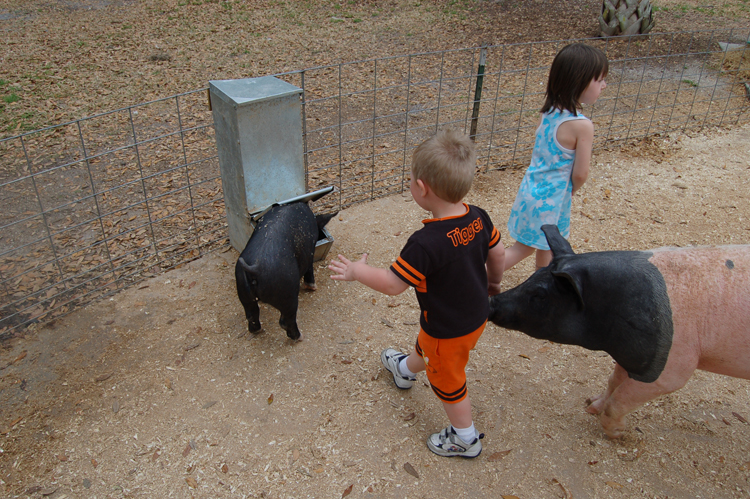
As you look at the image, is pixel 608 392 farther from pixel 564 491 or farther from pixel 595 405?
pixel 564 491

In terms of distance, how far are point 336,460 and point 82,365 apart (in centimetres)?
169

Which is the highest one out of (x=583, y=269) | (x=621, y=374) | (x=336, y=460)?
(x=583, y=269)

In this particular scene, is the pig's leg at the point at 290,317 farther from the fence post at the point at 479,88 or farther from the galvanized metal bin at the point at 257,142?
the fence post at the point at 479,88

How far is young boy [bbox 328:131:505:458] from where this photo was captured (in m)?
2.22

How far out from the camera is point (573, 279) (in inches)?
99.1

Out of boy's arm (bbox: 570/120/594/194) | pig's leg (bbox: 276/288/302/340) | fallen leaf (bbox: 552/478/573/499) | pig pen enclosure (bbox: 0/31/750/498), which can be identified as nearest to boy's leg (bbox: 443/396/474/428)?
pig pen enclosure (bbox: 0/31/750/498)

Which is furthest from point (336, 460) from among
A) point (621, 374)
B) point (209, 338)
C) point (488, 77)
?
point (488, 77)

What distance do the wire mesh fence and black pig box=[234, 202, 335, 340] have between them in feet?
2.61

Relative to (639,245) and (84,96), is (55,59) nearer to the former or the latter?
(84,96)

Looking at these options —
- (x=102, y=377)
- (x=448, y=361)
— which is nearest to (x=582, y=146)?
(x=448, y=361)

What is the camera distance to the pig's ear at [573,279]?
2.53 metres

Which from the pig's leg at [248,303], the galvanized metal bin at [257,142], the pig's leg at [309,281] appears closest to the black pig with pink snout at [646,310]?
the pig's leg at [248,303]

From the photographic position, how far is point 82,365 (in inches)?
131

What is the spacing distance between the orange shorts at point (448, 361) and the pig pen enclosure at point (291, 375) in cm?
47
